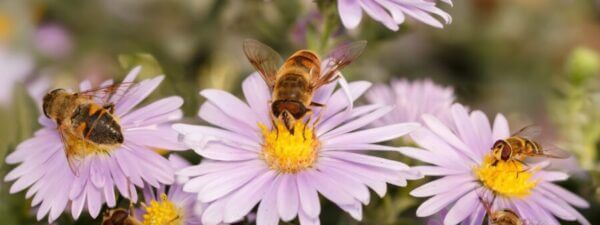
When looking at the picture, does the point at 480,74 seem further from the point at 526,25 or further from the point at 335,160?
the point at 335,160

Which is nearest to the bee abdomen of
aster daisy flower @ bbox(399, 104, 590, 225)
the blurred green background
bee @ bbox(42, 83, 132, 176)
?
bee @ bbox(42, 83, 132, 176)

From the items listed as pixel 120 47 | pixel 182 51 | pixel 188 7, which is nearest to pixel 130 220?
pixel 182 51

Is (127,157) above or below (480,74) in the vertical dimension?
below

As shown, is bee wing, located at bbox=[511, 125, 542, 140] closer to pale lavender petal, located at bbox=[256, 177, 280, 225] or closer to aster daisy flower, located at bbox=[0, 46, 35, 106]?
pale lavender petal, located at bbox=[256, 177, 280, 225]

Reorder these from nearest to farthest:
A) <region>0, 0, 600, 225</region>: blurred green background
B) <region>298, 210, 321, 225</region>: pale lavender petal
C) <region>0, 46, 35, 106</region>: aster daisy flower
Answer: <region>298, 210, 321, 225</region>: pale lavender petal < <region>0, 0, 600, 225</region>: blurred green background < <region>0, 46, 35, 106</region>: aster daisy flower

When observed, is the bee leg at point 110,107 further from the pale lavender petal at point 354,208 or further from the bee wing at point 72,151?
the pale lavender petal at point 354,208

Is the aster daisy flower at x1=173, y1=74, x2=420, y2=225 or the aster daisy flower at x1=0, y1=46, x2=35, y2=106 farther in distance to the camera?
the aster daisy flower at x1=0, y1=46, x2=35, y2=106

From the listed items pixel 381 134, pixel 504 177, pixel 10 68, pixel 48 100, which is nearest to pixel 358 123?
pixel 381 134
